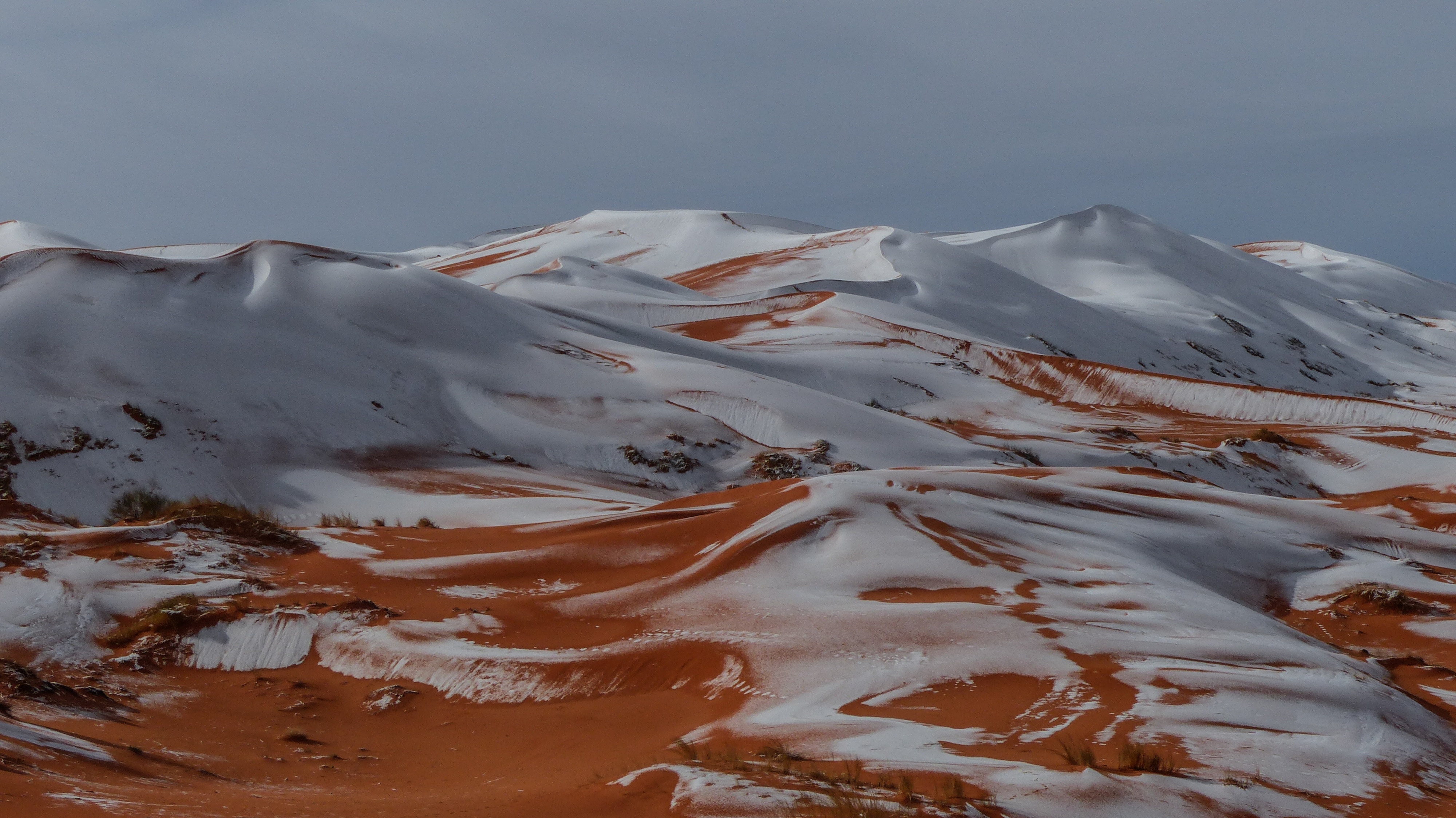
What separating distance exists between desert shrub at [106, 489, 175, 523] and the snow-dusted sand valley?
45 millimetres

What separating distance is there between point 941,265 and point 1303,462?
25842mm

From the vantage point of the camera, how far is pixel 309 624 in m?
8.41

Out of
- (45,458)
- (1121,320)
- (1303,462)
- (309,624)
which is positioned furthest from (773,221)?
(309,624)

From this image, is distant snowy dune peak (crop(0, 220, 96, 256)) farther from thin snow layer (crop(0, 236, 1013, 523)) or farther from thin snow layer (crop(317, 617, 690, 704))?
thin snow layer (crop(317, 617, 690, 704))

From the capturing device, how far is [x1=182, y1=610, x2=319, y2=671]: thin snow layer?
26.1 ft

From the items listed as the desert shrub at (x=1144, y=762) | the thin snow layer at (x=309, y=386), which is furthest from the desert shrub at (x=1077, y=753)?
the thin snow layer at (x=309, y=386)

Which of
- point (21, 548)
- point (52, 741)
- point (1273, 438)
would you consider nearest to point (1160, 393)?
point (1273, 438)

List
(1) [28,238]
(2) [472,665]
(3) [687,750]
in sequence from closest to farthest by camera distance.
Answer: (3) [687,750], (2) [472,665], (1) [28,238]

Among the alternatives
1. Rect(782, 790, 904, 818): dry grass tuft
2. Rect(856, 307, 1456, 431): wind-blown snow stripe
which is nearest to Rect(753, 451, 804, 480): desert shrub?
Rect(856, 307, 1456, 431): wind-blown snow stripe

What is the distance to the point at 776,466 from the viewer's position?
19016 mm

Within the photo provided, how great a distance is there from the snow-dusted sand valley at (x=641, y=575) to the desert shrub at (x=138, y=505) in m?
0.05

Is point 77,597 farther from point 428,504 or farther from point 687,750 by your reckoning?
point 428,504

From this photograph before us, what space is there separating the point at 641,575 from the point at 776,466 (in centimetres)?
951

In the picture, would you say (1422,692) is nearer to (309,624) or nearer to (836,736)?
(836,736)
